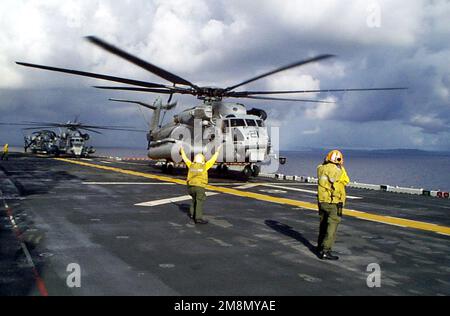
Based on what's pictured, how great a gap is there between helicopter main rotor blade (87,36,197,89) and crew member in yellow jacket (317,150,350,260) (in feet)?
23.3

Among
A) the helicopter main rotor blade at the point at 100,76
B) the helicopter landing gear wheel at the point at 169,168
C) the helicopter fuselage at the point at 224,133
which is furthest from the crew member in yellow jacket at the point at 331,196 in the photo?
the helicopter landing gear wheel at the point at 169,168

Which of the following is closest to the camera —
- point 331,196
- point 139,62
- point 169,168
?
point 331,196

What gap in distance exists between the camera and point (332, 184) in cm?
677

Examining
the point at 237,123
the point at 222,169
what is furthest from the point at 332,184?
the point at 222,169

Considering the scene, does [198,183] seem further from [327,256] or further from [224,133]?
[224,133]

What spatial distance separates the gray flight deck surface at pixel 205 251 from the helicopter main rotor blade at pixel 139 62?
4.66 metres

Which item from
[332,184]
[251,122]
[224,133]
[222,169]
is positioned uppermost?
[251,122]

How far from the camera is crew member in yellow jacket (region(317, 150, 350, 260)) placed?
6.74 metres

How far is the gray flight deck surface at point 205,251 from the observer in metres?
5.37

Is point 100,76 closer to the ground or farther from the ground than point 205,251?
farther from the ground

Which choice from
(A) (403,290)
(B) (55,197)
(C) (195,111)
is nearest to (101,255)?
(A) (403,290)

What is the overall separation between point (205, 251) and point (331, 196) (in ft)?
8.25

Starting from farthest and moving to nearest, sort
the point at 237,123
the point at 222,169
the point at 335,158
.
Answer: the point at 222,169 < the point at 237,123 < the point at 335,158

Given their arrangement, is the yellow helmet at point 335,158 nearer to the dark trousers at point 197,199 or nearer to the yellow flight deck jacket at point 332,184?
the yellow flight deck jacket at point 332,184
